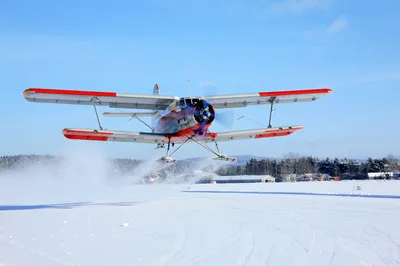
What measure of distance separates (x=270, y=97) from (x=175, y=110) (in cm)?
511

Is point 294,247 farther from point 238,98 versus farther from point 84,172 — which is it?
point 84,172

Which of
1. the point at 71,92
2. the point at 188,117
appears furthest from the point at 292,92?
the point at 71,92

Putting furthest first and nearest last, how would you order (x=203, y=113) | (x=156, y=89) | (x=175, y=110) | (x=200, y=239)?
(x=156, y=89), (x=175, y=110), (x=203, y=113), (x=200, y=239)

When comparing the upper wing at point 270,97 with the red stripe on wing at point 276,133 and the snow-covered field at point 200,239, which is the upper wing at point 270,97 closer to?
the red stripe on wing at point 276,133

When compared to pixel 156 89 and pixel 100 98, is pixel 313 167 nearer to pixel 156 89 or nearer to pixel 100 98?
pixel 156 89

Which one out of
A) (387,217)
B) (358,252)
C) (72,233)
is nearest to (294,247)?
(358,252)

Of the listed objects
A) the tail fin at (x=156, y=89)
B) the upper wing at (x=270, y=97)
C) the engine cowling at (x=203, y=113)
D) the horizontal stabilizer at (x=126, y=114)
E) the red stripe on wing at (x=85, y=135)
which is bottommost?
the red stripe on wing at (x=85, y=135)

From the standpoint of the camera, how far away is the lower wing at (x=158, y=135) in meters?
18.6

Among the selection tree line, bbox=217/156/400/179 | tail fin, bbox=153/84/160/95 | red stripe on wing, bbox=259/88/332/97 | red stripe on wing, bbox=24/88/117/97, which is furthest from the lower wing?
tree line, bbox=217/156/400/179

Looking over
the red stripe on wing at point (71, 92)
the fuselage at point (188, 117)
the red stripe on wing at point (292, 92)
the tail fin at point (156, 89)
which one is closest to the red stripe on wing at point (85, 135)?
the red stripe on wing at point (71, 92)

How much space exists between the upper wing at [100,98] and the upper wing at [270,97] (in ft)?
8.81

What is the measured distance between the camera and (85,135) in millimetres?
18781

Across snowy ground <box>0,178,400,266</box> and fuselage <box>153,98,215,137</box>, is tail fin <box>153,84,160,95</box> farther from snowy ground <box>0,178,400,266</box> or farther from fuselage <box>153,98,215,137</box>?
snowy ground <box>0,178,400,266</box>

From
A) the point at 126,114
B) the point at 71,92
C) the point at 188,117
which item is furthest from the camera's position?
the point at 126,114
